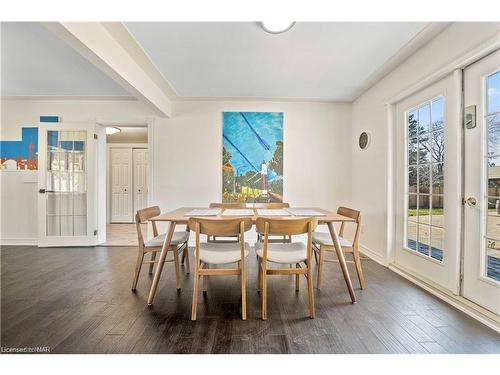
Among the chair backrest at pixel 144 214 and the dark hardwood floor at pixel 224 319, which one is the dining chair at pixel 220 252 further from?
the chair backrest at pixel 144 214

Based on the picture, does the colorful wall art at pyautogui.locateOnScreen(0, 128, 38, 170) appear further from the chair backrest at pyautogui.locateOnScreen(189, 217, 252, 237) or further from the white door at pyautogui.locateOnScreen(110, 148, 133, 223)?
the chair backrest at pyautogui.locateOnScreen(189, 217, 252, 237)

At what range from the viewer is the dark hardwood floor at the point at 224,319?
1551 mm

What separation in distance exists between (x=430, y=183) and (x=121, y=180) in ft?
22.2

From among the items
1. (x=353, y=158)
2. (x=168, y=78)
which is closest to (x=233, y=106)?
(x=168, y=78)

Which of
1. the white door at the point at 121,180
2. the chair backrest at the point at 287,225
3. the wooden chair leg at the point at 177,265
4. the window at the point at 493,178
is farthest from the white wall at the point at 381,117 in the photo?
the white door at the point at 121,180

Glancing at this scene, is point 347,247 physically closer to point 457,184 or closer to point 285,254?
point 285,254

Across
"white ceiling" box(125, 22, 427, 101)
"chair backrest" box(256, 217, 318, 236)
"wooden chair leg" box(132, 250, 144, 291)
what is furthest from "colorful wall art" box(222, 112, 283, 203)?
"chair backrest" box(256, 217, 318, 236)

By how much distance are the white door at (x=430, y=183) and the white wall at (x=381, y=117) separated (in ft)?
0.59

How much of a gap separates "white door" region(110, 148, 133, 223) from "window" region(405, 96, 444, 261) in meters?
6.37

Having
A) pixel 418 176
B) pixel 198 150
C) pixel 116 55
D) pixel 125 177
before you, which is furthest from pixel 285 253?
pixel 125 177

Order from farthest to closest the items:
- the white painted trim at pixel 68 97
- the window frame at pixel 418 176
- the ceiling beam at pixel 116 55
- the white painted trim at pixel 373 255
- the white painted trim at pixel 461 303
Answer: the white painted trim at pixel 68 97 < the white painted trim at pixel 373 255 < the window frame at pixel 418 176 < the ceiling beam at pixel 116 55 < the white painted trim at pixel 461 303

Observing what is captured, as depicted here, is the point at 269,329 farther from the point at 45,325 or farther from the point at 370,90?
the point at 370,90

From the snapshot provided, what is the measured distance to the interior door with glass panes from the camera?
3.98 metres

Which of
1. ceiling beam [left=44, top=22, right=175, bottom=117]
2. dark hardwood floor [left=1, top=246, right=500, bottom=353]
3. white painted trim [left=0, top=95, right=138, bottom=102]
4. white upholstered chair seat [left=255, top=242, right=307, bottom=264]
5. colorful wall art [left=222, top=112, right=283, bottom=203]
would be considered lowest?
dark hardwood floor [left=1, top=246, right=500, bottom=353]
